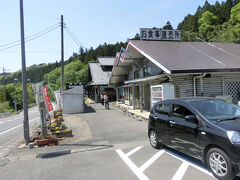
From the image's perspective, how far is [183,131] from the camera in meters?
4.30

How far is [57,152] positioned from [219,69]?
27.8 feet

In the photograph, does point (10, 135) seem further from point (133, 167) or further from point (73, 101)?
point (133, 167)

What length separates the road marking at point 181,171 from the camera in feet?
12.4

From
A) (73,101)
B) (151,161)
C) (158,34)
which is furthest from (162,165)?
(73,101)

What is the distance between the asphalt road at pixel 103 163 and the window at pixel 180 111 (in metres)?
1.19

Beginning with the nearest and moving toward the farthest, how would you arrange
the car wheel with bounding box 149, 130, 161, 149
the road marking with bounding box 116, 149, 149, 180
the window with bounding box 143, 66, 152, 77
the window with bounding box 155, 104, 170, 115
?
the road marking with bounding box 116, 149, 149, 180 < the window with bounding box 155, 104, 170, 115 < the car wheel with bounding box 149, 130, 161, 149 < the window with bounding box 143, 66, 152, 77

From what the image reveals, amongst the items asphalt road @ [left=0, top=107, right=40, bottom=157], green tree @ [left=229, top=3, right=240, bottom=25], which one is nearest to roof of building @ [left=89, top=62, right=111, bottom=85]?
asphalt road @ [left=0, top=107, right=40, bottom=157]

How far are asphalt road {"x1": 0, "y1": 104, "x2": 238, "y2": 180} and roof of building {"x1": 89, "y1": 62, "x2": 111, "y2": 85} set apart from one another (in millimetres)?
20858

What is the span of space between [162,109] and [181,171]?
191 centimetres

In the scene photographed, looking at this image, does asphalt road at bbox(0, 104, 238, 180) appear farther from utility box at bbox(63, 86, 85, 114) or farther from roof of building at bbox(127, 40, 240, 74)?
utility box at bbox(63, 86, 85, 114)

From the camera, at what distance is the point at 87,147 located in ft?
21.1

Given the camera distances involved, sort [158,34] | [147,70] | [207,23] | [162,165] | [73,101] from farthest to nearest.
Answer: [207,23]
[73,101]
[158,34]
[147,70]
[162,165]

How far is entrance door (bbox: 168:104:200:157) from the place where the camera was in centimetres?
398

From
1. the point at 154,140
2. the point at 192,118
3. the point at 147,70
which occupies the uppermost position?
the point at 147,70
